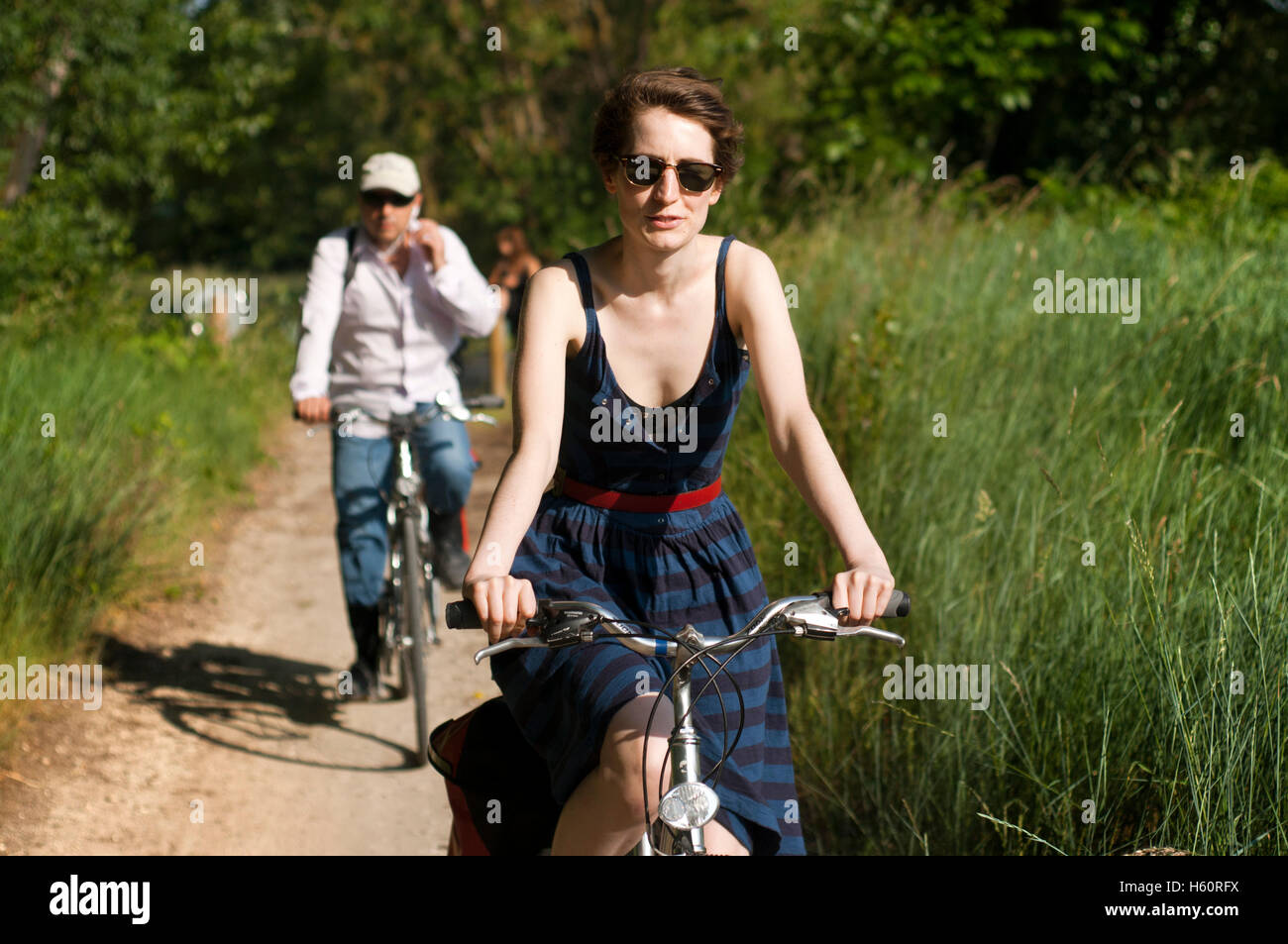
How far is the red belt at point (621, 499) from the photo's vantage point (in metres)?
2.81

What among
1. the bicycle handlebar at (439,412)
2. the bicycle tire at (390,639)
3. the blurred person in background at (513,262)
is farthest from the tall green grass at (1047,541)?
the blurred person in background at (513,262)

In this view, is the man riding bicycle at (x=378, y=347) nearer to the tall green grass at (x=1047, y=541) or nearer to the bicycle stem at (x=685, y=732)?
the tall green grass at (x=1047, y=541)

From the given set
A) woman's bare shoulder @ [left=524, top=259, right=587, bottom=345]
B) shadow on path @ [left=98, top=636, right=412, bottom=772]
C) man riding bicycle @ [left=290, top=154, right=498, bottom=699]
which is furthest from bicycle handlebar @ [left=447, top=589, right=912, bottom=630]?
man riding bicycle @ [left=290, top=154, right=498, bottom=699]

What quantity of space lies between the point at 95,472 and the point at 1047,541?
4.31 metres

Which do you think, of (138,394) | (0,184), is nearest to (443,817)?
(138,394)

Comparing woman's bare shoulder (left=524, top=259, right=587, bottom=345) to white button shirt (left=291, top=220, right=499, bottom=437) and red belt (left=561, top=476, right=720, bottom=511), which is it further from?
white button shirt (left=291, top=220, right=499, bottom=437)

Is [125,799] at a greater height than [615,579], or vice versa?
[615,579]

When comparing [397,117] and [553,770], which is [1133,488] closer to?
[553,770]

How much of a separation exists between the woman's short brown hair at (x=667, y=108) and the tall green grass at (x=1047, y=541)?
1416mm

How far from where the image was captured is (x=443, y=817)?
4.91 metres

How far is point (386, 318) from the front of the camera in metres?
5.79

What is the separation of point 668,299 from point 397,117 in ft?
89.8

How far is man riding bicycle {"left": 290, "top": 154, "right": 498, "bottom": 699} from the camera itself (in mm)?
5668

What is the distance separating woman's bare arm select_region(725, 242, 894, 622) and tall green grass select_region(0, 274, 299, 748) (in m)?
3.47
